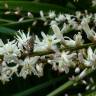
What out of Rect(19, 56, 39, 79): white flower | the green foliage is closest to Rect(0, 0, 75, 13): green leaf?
the green foliage

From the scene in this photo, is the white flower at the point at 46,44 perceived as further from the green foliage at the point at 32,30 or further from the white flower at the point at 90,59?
the green foliage at the point at 32,30

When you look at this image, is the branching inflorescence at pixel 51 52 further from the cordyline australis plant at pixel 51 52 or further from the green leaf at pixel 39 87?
the green leaf at pixel 39 87

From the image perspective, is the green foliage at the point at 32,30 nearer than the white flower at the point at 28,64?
No

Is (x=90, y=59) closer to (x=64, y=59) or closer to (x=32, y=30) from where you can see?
(x=64, y=59)

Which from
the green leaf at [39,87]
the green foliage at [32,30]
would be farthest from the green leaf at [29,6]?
the green leaf at [39,87]

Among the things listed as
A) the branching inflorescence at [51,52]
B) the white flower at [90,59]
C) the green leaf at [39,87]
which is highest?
the branching inflorescence at [51,52]

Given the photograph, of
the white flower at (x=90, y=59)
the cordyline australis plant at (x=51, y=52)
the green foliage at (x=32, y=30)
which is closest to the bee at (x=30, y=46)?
the cordyline australis plant at (x=51, y=52)

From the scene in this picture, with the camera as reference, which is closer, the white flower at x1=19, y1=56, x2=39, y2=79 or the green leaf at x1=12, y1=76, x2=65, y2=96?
the white flower at x1=19, y1=56, x2=39, y2=79

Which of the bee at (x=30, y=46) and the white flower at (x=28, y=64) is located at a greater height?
the bee at (x=30, y=46)

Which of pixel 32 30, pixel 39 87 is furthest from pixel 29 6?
pixel 39 87

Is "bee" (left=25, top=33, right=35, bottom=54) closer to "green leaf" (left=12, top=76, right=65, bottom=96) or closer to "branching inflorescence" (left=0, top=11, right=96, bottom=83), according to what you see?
"branching inflorescence" (left=0, top=11, right=96, bottom=83)

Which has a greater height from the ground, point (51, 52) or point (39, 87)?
point (51, 52)

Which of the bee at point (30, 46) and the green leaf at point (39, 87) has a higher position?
the bee at point (30, 46)
